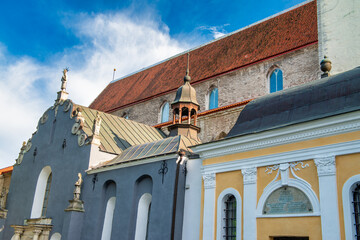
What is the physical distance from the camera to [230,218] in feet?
32.6

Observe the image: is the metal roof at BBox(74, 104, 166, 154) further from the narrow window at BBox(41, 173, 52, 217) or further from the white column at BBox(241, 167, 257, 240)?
the white column at BBox(241, 167, 257, 240)

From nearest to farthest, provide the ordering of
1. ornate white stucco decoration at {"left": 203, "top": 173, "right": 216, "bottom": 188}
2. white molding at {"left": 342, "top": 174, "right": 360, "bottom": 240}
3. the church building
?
white molding at {"left": 342, "top": 174, "right": 360, "bottom": 240} → the church building → ornate white stucco decoration at {"left": 203, "top": 173, "right": 216, "bottom": 188}

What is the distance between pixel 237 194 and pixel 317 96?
3121 mm

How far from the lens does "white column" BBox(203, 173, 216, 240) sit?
1005cm

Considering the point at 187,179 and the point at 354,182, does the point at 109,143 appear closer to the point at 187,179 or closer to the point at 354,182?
the point at 187,179

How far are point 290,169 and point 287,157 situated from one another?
0.28 metres

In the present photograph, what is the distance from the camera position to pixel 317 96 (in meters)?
9.47

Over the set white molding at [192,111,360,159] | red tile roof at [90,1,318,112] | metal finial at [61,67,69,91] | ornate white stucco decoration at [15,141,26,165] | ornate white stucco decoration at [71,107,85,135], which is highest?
red tile roof at [90,1,318,112]

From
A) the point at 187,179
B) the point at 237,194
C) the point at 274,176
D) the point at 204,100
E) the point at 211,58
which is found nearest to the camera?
the point at 274,176

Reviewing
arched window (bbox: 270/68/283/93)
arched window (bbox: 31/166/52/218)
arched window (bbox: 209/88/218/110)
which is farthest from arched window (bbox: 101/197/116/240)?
arched window (bbox: 270/68/283/93)

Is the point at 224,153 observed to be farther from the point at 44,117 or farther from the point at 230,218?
the point at 44,117

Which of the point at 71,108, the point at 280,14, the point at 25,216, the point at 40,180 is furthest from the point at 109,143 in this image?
the point at 280,14

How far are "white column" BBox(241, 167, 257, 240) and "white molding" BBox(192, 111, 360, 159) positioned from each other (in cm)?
63

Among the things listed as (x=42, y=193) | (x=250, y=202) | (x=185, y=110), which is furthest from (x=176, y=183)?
(x=42, y=193)
